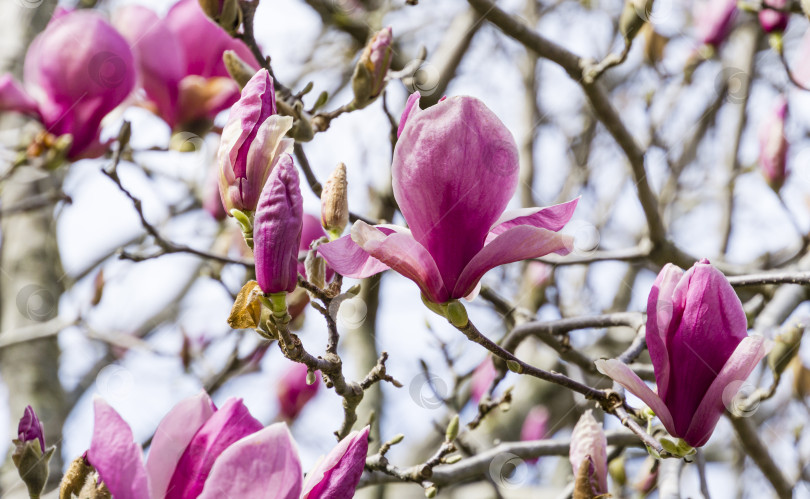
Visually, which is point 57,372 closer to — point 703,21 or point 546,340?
point 546,340

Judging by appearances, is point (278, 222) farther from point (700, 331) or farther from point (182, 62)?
point (182, 62)

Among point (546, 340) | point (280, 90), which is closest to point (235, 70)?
point (280, 90)

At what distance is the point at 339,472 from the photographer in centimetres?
70

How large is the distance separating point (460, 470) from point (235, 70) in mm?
697

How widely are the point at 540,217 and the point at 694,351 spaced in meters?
0.21

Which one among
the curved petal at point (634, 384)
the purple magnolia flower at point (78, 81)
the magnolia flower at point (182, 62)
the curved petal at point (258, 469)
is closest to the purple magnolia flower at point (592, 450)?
the curved petal at point (634, 384)

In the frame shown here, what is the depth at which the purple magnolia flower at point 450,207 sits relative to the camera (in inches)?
27.8

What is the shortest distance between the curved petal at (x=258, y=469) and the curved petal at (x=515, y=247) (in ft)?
0.76

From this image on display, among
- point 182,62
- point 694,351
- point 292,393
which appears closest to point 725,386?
point 694,351

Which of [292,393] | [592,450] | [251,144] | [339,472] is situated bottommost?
[292,393]

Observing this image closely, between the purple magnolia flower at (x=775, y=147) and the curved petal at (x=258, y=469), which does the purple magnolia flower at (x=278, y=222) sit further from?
the purple magnolia flower at (x=775, y=147)

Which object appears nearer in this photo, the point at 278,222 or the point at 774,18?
the point at 278,222

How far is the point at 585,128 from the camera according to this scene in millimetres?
3412

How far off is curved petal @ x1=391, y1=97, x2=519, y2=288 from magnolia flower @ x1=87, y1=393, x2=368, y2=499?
0.20 meters
